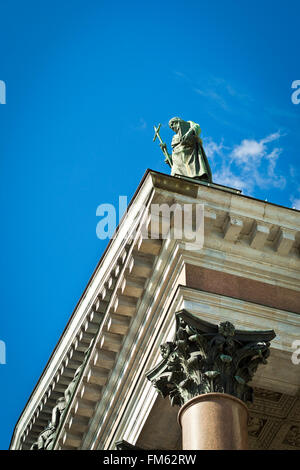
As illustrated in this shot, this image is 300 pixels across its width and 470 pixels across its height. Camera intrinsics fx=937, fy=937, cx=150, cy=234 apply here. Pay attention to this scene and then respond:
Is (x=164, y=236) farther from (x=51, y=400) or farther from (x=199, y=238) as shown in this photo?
(x=51, y=400)

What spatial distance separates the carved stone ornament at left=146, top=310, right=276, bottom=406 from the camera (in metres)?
14.5

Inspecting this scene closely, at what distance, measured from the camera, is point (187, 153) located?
63.2 feet

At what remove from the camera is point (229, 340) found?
15.0 metres

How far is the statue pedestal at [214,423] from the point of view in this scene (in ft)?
44.4

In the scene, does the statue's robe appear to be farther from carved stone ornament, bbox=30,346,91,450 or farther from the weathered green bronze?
carved stone ornament, bbox=30,346,91,450

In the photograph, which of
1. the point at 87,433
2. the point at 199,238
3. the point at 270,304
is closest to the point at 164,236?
the point at 199,238

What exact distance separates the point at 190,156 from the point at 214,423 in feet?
22.9

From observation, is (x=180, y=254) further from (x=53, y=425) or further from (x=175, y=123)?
(x=53, y=425)

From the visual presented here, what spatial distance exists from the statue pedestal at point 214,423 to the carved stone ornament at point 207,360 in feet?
0.57

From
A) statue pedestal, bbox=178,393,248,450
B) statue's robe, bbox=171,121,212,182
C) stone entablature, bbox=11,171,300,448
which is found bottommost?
statue pedestal, bbox=178,393,248,450

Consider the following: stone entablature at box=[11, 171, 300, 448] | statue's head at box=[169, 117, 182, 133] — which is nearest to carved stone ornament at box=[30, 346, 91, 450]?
stone entablature at box=[11, 171, 300, 448]

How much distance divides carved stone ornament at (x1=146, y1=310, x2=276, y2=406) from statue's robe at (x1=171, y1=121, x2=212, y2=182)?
4226 millimetres

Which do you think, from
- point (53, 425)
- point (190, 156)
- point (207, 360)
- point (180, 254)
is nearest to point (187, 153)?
point (190, 156)
